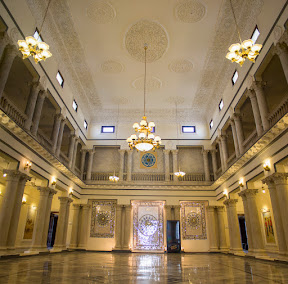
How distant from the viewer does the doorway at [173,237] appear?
1348 centimetres

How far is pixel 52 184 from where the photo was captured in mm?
10758

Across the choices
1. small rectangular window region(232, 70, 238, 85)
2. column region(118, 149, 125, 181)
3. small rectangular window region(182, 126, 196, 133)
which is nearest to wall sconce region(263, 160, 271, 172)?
small rectangular window region(232, 70, 238, 85)

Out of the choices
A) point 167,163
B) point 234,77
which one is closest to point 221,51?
point 234,77

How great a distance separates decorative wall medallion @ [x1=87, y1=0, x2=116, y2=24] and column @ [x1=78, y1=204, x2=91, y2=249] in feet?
34.0

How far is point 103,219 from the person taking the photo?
14461 mm

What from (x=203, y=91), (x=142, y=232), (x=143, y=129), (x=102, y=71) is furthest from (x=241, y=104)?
(x=142, y=232)

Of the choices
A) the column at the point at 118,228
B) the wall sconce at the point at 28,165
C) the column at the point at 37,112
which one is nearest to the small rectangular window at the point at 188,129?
the column at the point at 118,228

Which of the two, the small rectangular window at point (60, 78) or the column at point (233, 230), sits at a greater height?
the small rectangular window at point (60, 78)

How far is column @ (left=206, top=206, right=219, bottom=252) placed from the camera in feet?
44.4

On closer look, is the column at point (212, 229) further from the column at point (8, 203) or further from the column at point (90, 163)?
the column at point (8, 203)

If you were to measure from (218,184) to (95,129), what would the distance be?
29.2ft

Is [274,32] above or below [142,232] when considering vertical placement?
above

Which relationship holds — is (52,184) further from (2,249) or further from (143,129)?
(143,129)

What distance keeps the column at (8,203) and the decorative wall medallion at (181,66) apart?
8.52m
